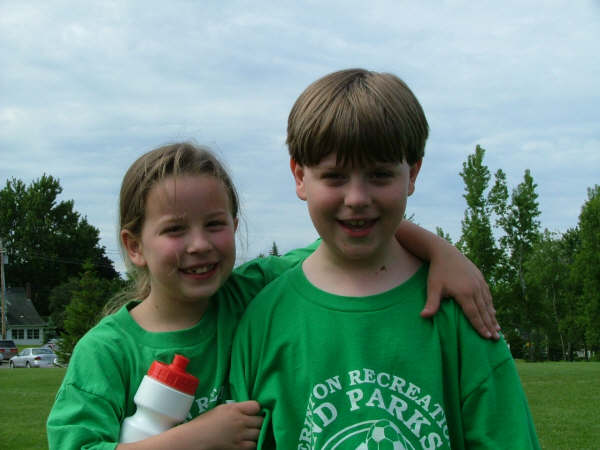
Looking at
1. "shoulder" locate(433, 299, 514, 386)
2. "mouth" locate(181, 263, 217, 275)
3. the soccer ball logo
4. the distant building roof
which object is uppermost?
the distant building roof

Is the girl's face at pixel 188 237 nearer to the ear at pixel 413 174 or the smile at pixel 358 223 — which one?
the smile at pixel 358 223

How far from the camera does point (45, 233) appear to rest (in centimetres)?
6544

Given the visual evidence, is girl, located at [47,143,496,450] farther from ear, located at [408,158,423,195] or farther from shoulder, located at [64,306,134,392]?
ear, located at [408,158,423,195]

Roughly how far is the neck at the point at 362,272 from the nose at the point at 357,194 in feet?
0.77

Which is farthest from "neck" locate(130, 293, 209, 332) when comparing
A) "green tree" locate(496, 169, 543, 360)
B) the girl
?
"green tree" locate(496, 169, 543, 360)

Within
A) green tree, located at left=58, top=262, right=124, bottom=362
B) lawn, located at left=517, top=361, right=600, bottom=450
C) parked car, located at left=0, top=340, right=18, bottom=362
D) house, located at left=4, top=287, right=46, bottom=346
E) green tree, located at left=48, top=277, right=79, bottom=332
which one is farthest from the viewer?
house, located at left=4, top=287, right=46, bottom=346

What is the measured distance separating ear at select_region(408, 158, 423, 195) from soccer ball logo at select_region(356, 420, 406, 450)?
71 centimetres

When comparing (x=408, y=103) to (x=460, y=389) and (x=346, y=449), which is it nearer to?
(x=460, y=389)

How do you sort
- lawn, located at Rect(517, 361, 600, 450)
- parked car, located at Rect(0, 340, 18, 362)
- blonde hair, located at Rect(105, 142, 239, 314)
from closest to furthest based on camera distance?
blonde hair, located at Rect(105, 142, 239, 314) < lawn, located at Rect(517, 361, 600, 450) < parked car, located at Rect(0, 340, 18, 362)

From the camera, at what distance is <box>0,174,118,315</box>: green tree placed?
65.4m

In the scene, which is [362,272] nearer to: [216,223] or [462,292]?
[462,292]

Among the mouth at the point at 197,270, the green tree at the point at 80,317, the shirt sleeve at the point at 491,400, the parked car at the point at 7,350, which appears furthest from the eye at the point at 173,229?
the parked car at the point at 7,350

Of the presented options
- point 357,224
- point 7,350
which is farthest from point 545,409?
point 7,350

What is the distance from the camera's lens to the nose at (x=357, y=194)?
182cm
